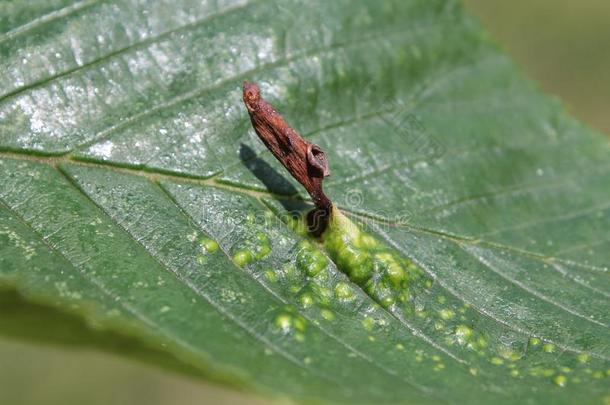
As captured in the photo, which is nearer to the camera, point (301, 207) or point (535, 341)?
point (535, 341)

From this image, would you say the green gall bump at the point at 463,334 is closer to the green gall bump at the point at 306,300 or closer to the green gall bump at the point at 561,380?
the green gall bump at the point at 561,380

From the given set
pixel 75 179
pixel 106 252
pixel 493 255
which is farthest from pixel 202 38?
pixel 493 255

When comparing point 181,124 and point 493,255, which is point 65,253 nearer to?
point 181,124

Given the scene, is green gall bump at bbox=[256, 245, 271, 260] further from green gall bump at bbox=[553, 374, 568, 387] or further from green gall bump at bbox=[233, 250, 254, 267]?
green gall bump at bbox=[553, 374, 568, 387]

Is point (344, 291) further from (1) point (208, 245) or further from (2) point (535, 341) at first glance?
(2) point (535, 341)

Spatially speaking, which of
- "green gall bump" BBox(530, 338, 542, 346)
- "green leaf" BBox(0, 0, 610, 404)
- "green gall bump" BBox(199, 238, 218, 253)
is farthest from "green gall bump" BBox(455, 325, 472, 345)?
"green gall bump" BBox(199, 238, 218, 253)

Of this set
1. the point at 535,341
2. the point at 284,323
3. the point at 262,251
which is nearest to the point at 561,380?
the point at 535,341

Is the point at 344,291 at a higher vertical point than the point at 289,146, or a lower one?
lower
